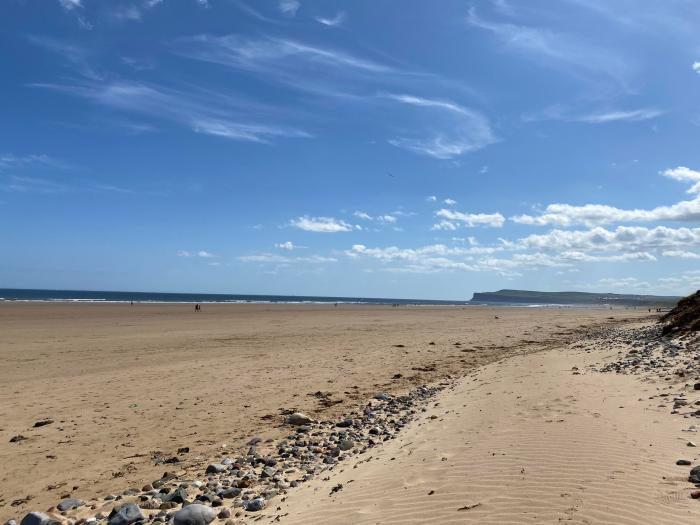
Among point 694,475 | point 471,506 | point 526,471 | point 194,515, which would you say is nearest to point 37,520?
point 194,515

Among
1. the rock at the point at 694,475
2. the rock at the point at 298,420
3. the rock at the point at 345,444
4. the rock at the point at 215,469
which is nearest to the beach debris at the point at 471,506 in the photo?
the rock at the point at 694,475

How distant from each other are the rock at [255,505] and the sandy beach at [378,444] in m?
0.14

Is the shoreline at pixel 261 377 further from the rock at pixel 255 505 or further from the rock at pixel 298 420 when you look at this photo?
the rock at pixel 255 505

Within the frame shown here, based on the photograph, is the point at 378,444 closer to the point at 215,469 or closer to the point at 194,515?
the point at 215,469

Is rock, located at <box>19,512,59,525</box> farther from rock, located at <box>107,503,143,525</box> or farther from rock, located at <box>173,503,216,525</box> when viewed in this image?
rock, located at <box>173,503,216,525</box>

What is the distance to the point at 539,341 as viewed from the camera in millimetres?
27250

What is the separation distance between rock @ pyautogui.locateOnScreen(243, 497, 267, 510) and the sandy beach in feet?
0.45

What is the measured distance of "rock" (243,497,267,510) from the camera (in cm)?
583

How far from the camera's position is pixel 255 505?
230 inches

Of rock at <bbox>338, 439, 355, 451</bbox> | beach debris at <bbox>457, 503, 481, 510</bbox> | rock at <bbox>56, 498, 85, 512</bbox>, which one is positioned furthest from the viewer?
rock at <bbox>338, 439, 355, 451</bbox>

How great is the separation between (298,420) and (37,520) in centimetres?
521

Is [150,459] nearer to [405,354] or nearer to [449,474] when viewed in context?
[449,474]

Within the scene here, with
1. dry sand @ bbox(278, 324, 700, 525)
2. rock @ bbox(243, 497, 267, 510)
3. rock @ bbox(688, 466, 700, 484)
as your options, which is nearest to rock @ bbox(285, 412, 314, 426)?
dry sand @ bbox(278, 324, 700, 525)

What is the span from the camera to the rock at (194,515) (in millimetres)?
5406
